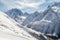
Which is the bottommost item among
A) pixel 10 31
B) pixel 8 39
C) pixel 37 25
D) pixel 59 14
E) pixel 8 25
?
pixel 8 39

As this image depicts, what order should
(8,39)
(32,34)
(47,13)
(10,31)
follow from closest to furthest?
1. (8,39)
2. (10,31)
3. (32,34)
4. (47,13)

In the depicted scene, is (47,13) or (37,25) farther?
(47,13)

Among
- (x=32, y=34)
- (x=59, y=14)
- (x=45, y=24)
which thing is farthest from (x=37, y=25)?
(x=32, y=34)

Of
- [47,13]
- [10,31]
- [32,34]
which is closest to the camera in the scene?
[10,31]

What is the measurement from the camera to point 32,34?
8.20 metres

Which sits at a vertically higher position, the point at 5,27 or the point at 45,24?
the point at 45,24

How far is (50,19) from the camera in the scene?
462 ft

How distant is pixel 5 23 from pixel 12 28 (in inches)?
17.9

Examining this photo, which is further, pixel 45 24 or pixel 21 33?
pixel 45 24

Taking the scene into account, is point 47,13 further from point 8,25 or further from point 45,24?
point 8,25

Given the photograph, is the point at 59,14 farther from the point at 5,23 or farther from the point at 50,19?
the point at 5,23

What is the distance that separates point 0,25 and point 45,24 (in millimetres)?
132168

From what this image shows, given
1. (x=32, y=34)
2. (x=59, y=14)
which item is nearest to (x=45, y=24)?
(x=59, y=14)

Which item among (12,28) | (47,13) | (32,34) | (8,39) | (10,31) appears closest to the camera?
(8,39)
